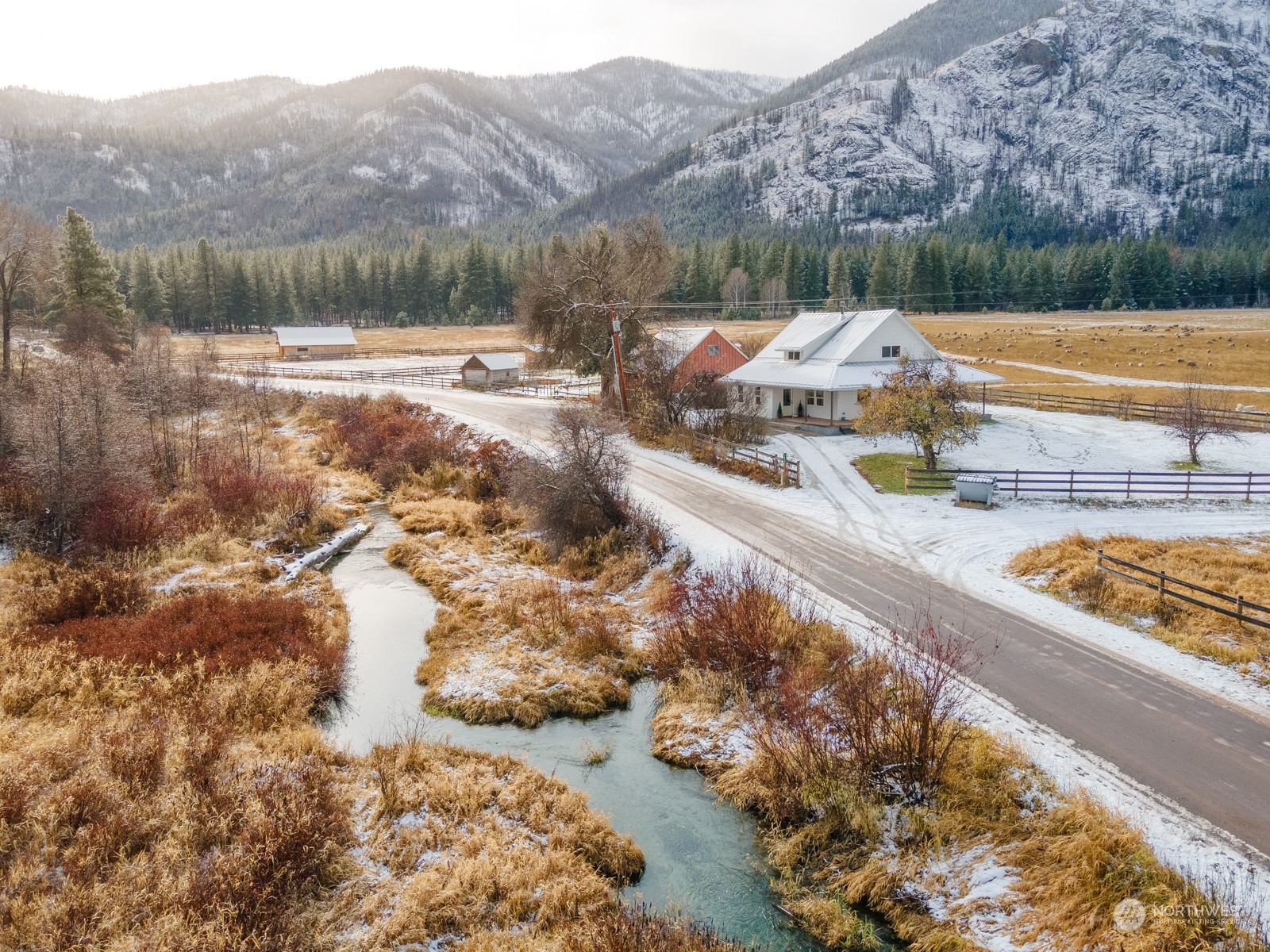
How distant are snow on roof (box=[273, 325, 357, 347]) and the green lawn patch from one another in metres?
78.3

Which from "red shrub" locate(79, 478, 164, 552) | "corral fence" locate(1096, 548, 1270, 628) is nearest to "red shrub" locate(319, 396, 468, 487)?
"red shrub" locate(79, 478, 164, 552)

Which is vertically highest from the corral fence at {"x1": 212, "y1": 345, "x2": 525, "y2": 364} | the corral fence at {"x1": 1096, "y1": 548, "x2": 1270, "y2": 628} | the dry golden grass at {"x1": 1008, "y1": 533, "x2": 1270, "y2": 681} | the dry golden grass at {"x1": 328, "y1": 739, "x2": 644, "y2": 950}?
the corral fence at {"x1": 212, "y1": 345, "x2": 525, "y2": 364}

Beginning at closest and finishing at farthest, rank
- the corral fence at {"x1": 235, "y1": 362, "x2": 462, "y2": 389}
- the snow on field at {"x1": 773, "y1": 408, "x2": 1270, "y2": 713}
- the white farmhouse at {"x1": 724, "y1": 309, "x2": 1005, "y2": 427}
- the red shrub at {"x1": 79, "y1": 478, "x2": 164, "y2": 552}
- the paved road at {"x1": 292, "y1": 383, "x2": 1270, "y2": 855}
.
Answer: the paved road at {"x1": 292, "y1": 383, "x2": 1270, "y2": 855}, the snow on field at {"x1": 773, "y1": 408, "x2": 1270, "y2": 713}, the red shrub at {"x1": 79, "y1": 478, "x2": 164, "y2": 552}, the white farmhouse at {"x1": 724, "y1": 309, "x2": 1005, "y2": 427}, the corral fence at {"x1": 235, "y1": 362, "x2": 462, "y2": 389}

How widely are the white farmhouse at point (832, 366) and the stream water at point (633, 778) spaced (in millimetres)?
26381

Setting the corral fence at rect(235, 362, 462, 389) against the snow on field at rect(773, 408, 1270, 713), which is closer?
A: the snow on field at rect(773, 408, 1270, 713)

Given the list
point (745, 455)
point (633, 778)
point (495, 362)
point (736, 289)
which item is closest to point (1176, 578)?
point (633, 778)

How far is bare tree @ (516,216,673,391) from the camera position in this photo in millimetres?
45781

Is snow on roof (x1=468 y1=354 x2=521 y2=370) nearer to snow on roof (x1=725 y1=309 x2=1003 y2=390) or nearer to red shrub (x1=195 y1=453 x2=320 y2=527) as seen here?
snow on roof (x1=725 y1=309 x2=1003 y2=390)

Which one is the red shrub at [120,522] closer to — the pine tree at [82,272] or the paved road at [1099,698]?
the paved road at [1099,698]

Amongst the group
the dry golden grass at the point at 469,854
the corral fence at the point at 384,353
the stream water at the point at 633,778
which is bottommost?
the stream water at the point at 633,778

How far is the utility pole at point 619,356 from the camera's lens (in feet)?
139

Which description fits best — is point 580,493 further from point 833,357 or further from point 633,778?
point 833,357

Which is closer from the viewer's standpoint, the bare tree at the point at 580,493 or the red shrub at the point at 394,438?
the bare tree at the point at 580,493

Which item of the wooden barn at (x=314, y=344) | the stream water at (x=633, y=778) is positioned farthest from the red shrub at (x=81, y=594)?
the wooden barn at (x=314, y=344)
